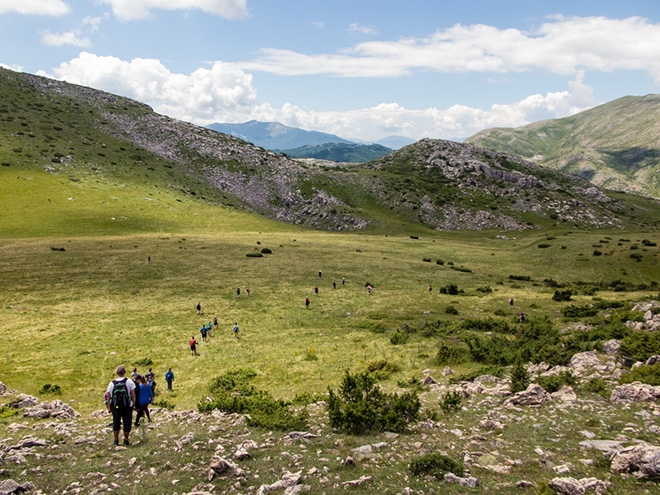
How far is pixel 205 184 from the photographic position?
155125 millimetres

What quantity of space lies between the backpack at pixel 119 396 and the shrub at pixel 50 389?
1344 centimetres

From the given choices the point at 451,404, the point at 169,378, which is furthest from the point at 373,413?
the point at 169,378

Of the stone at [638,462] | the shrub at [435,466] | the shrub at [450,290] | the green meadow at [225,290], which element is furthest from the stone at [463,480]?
the shrub at [450,290]

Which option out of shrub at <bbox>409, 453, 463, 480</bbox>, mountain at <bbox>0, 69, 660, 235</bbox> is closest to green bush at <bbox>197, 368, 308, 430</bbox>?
shrub at <bbox>409, 453, 463, 480</bbox>

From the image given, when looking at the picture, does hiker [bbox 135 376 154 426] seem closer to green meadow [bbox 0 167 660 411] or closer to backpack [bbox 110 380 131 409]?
backpack [bbox 110 380 131 409]

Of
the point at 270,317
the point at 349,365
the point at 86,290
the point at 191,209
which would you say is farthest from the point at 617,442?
the point at 191,209

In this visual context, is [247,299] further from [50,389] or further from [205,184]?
[205,184]

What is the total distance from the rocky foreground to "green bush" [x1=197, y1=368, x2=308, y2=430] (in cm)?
57

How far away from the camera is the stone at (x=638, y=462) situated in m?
9.27

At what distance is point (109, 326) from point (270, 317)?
56.8 ft

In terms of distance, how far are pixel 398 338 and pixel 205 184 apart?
144m

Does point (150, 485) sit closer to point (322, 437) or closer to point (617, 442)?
point (322, 437)

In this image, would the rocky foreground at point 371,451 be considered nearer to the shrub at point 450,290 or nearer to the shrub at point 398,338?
the shrub at point 398,338

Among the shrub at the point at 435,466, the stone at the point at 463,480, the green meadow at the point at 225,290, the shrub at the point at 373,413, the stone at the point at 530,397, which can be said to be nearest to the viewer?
the stone at the point at 463,480
